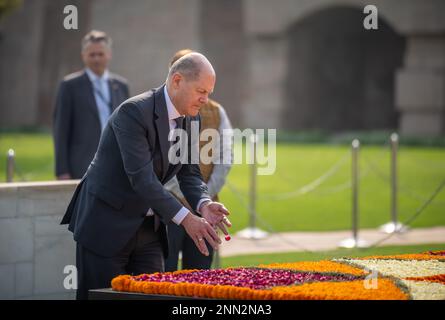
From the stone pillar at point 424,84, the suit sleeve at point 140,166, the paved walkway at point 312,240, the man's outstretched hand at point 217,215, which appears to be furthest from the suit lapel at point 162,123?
the stone pillar at point 424,84

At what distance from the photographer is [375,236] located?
1248 cm

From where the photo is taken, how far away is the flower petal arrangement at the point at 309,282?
4914 mm

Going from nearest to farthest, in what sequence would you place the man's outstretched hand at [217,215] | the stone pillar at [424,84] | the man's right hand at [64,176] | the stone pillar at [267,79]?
the man's outstretched hand at [217,215], the man's right hand at [64,176], the stone pillar at [424,84], the stone pillar at [267,79]

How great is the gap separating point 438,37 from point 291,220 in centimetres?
1561

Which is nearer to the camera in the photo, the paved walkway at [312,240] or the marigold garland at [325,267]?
the marigold garland at [325,267]

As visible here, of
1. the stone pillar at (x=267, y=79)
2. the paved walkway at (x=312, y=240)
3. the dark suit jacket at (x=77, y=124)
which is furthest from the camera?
the stone pillar at (x=267, y=79)

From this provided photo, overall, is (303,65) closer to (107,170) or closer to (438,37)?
(438,37)

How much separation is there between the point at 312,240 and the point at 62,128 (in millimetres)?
3729

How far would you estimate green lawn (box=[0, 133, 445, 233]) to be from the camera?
1412 cm

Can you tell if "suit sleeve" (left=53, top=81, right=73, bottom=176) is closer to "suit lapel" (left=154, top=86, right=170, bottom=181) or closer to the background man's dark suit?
the background man's dark suit

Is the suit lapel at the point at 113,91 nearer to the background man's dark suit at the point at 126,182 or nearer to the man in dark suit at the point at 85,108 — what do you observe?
the man in dark suit at the point at 85,108

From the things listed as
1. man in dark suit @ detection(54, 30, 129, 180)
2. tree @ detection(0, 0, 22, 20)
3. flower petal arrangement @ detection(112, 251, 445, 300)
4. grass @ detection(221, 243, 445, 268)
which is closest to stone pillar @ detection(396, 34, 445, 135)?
tree @ detection(0, 0, 22, 20)
